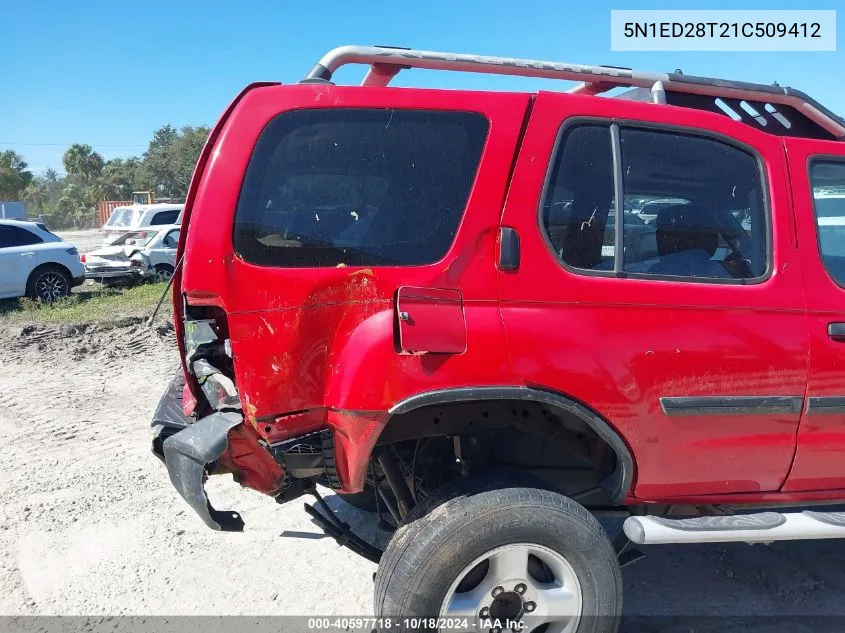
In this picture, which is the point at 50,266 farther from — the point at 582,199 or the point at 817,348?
the point at 817,348

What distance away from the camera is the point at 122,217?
16.5 metres

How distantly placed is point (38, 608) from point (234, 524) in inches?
50.6

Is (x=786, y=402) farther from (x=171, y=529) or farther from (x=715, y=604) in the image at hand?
(x=171, y=529)

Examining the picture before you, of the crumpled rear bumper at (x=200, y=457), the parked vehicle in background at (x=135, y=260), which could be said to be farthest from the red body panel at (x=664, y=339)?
the parked vehicle in background at (x=135, y=260)

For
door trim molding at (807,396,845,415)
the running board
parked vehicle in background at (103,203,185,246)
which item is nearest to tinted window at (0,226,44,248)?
parked vehicle in background at (103,203,185,246)

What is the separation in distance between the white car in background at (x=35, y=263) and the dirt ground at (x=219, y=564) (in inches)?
313

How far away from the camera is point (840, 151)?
8.86 feet

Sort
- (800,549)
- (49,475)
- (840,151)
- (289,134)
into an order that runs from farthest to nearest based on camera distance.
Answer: (49,475), (800,549), (840,151), (289,134)

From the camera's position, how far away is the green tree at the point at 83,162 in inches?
2463

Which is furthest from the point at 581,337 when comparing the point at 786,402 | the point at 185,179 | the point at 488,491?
the point at 185,179

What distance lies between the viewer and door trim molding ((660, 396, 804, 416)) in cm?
242

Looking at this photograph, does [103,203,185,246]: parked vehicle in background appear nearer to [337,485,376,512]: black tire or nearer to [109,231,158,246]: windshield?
[109,231,158,246]: windshield

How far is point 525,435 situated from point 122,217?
16.3m

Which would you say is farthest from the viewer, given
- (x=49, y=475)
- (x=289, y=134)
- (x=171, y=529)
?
(x=49, y=475)
